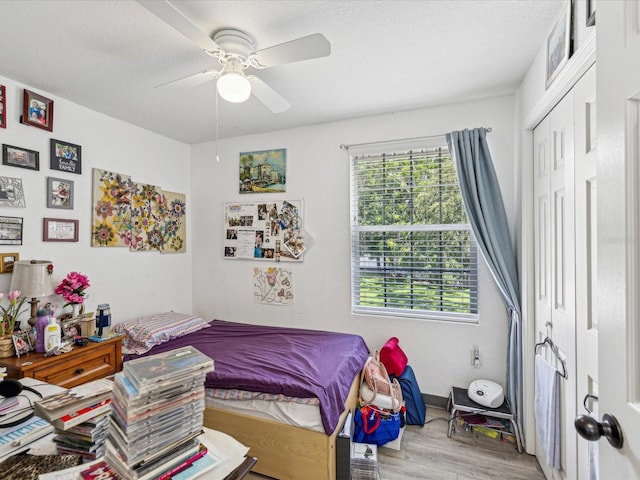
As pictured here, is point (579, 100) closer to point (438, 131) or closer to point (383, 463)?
point (438, 131)

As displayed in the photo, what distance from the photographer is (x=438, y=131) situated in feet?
8.73

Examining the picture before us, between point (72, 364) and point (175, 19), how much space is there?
7.07 feet

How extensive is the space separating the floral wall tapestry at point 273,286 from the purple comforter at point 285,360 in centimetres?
36

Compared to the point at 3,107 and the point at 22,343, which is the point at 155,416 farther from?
the point at 3,107

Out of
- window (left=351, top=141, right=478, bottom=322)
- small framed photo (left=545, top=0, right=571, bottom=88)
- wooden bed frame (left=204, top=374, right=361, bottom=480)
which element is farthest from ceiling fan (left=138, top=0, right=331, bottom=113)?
wooden bed frame (left=204, top=374, right=361, bottom=480)

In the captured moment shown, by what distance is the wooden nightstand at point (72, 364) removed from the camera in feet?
5.85

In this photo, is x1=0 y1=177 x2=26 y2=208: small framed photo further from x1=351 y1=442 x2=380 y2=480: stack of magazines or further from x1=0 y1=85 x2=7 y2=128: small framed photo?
x1=351 y1=442 x2=380 y2=480: stack of magazines

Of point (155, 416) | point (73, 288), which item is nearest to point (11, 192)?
point (73, 288)

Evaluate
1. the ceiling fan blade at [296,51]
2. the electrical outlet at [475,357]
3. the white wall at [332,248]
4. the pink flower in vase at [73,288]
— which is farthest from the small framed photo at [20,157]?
the electrical outlet at [475,357]

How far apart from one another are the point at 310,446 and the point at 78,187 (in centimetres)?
265

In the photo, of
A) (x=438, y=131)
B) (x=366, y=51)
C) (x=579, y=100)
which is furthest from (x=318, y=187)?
(x=579, y=100)

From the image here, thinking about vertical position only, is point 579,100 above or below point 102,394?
above

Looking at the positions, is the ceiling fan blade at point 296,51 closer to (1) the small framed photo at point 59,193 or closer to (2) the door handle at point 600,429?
(2) the door handle at point 600,429

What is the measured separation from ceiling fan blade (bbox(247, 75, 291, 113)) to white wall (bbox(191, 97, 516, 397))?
1.08m
